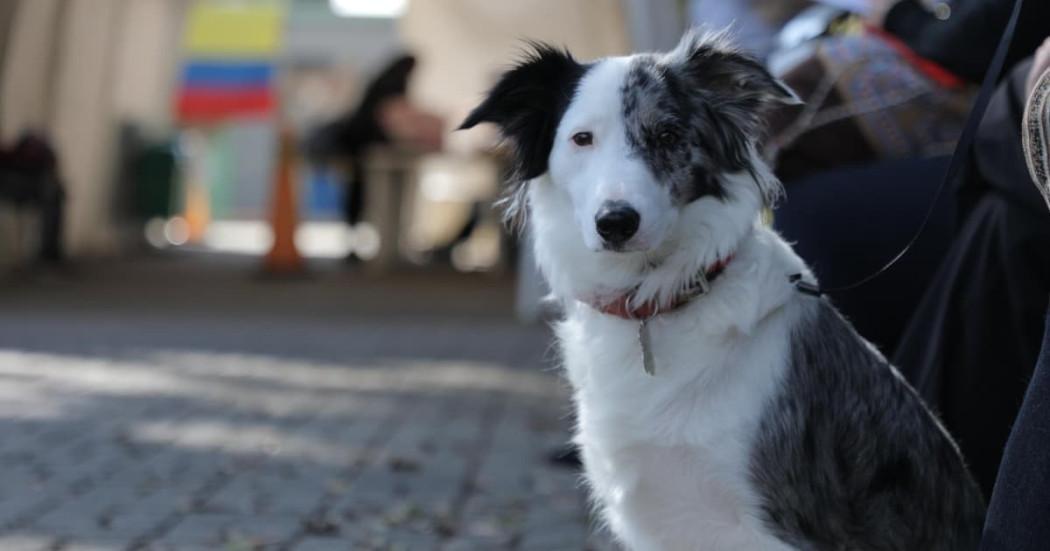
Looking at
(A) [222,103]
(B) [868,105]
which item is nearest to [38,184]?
(B) [868,105]

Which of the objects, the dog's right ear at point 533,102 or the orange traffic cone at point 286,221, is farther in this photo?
the orange traffic cone at point 286,221

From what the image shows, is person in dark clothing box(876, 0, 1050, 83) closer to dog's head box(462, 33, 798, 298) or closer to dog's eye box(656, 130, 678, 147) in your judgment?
dog's head box(462, 33, 798, 298)

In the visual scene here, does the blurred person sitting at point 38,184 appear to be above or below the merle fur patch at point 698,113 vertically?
below

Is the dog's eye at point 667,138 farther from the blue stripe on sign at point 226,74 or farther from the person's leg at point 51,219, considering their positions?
the blue stripe on sign at point 226,74

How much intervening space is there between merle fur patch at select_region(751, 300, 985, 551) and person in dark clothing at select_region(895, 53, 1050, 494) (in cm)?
71

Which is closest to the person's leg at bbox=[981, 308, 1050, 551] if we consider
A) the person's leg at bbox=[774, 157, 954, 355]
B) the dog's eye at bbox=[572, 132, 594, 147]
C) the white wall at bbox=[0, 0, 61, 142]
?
the dog's eye at bbox=[572, 132, 594, 147]

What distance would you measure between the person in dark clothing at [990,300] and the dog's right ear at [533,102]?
119cm

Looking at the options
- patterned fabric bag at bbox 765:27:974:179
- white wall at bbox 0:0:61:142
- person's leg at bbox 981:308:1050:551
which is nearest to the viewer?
person's leg at bbox 981:308:1050:551

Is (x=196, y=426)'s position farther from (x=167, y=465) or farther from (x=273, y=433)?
(x=167, y=465)

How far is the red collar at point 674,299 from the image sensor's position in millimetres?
3170

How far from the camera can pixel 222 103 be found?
30.1 m

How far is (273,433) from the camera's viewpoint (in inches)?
245

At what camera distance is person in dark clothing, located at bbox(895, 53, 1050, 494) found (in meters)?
3.62

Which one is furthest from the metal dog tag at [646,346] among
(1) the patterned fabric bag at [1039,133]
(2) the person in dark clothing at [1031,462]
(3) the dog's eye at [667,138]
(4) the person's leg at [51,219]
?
(4) the person's leg at [51,219]
